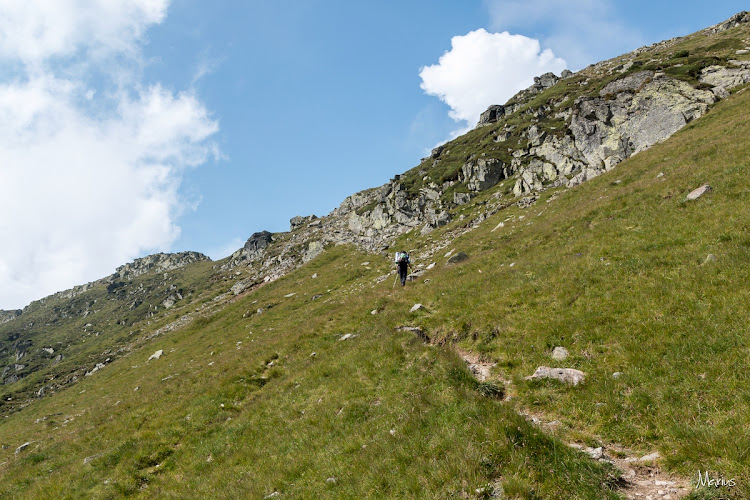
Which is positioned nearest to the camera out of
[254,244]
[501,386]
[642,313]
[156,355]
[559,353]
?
[501,386]

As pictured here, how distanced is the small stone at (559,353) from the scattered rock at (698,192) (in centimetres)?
1295

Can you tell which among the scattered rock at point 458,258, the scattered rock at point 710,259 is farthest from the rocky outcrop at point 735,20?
the scattered rock at point 710,259

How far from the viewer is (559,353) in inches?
408

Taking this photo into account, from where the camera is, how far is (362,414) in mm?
10906

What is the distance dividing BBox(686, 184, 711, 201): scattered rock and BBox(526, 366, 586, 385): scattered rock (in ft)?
45.6

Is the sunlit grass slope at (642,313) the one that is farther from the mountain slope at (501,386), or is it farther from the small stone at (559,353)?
the small stone at (559,353)

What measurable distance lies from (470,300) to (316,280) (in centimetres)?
3607

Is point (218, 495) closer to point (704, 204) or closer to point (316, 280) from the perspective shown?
point (704, 204)

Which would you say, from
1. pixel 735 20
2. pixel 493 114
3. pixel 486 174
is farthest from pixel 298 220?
pixel 735 20

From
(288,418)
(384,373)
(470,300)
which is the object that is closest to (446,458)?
(384,373)

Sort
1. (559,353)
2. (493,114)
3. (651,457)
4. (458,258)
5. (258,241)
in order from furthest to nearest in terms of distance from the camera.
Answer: (258,241) → (493,114) → (458,258) → (559,353) → (651,457)

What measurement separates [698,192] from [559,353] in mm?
13682

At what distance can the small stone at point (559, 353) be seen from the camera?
10.2m

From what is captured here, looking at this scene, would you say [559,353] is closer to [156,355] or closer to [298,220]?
[156,355]
